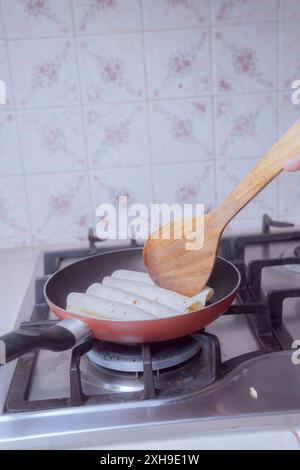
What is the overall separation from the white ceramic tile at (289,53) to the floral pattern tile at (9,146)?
521mm

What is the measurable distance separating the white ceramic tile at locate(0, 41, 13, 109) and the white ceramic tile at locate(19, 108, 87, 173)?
1.2 inches

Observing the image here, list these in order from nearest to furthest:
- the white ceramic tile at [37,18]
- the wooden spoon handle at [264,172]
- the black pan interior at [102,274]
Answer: the wooden spoon handle at [264,172], the black pan interior at [102,274], the white ceramic tile at [37,18]

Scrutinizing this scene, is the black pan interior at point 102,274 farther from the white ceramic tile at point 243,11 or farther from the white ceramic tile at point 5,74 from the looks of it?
the white ceramic tile at point 243,11

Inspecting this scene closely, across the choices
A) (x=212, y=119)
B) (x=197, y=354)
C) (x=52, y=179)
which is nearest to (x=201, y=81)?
(x=212, y=119)

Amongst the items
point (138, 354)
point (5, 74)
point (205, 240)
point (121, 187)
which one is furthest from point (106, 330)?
point (5, 74)

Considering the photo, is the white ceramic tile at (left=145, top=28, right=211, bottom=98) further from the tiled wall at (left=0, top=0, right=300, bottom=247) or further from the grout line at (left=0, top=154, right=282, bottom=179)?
the grout line at (left=0, top=154, right=282, bottom=179)

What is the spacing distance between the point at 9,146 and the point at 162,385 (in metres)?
0.60

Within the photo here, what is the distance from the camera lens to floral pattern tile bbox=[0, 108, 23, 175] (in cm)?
92

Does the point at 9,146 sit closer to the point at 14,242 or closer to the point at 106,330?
the point at 14,242

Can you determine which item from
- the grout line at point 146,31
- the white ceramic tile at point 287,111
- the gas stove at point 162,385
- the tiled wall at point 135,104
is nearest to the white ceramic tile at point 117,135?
the tiled wall at point 135,104

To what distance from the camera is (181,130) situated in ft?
3.09

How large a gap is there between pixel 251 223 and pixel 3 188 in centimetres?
51

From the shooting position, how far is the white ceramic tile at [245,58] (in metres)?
0.89

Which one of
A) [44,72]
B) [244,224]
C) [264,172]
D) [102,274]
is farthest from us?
[244,224]
